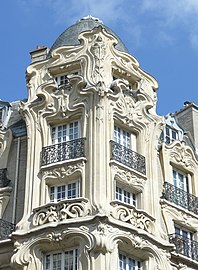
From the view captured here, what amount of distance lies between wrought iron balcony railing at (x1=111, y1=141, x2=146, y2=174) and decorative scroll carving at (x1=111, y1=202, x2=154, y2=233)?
75.6 inches

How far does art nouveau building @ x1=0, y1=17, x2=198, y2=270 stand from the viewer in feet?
77.2

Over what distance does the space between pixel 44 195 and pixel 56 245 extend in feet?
6.98

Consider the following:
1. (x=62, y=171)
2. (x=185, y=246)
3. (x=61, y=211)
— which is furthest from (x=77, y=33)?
(x=185, y=246)

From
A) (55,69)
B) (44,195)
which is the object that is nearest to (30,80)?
(55,69)

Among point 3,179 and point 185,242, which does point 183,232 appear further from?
point 3,179

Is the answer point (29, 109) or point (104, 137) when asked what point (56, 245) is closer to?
point (104, 137)

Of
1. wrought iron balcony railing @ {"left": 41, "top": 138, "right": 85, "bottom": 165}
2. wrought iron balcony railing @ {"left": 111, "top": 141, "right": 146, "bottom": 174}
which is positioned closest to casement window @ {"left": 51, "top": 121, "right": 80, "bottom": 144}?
wrought iron balcony railing @ {"left": 41, "top": 138, "right": 85, "bottom": 165}

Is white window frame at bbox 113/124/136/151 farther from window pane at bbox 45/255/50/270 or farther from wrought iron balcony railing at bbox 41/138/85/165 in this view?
window pane at bbox 45/255/50/270

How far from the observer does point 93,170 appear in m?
24.6

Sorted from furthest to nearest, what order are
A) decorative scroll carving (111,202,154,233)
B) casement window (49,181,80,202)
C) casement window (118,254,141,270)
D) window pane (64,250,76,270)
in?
casement window (49,181,80,202) → decorative scroll carving (111,202,154,233) → casement window (118,254,141,270) → window pane (64,250,76,270)

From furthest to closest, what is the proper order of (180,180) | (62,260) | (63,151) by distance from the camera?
(180,180), (63,151), (62,260)

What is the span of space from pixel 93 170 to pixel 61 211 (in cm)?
180

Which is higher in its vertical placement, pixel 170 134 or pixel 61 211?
pixel 170 134

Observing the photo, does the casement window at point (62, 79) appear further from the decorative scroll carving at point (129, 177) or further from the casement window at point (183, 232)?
the casement window at point (183, 232)
